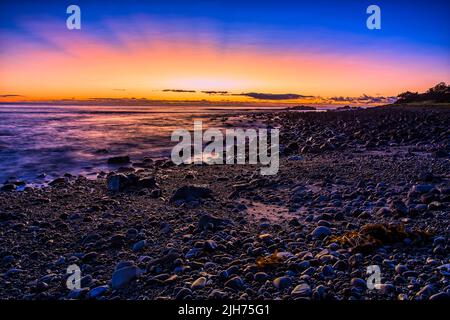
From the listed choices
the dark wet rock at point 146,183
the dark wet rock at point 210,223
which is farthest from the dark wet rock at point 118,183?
the dark wet rock at point 210,223

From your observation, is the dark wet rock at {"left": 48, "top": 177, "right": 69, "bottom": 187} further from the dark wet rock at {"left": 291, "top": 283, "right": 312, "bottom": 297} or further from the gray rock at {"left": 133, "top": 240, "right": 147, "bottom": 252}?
the dark wet rock at {"left": 291, "top": 283, "right": 312, "bottom": 297}

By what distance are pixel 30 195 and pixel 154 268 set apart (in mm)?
6096

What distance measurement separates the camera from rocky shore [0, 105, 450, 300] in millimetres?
4117

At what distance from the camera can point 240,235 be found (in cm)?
580

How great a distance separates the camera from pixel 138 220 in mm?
6852

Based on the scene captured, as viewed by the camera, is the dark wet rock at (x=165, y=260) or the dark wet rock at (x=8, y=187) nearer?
the dark wet rock at (x=165, y=260)

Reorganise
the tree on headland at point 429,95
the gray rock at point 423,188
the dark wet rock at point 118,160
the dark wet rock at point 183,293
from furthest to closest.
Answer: the tree on headland at point 429,95
the dark wet rock at point 118,160
the gray rock at point 423,188
the dark wet rock at point 183,293

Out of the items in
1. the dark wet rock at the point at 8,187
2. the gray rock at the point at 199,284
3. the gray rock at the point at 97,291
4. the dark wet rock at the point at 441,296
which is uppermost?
the dark wet rock at the point at 441,296

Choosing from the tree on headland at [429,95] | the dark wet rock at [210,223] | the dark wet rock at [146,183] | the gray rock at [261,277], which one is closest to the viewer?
the gray rock at [261,277]

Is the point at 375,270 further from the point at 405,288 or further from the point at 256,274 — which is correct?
the point at 256,274

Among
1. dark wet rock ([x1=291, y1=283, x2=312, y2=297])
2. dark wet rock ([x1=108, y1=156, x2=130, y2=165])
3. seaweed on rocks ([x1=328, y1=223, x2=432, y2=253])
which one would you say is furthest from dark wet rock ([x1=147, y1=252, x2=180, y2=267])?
dark wet rock ([x1=108, y1=156, x2=130, y2=165])

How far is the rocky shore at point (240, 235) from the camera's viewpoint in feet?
13.5

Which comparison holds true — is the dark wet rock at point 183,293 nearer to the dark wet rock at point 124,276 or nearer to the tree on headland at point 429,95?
the dark wet rock at point 124,276
